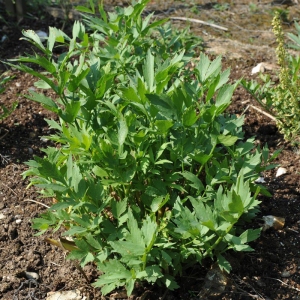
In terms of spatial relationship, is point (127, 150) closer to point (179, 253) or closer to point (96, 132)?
point (96, 132)

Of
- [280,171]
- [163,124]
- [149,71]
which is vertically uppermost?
[149,71]

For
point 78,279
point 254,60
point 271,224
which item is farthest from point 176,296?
point 254,60

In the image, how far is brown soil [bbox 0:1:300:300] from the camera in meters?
2.50

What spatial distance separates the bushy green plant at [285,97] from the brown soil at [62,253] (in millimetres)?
119

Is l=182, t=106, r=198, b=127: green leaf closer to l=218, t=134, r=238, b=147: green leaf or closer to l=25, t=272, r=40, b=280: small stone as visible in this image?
l=218, t=134, r=238, b=147: green leaf

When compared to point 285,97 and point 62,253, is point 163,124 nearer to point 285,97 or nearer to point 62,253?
point 62,253

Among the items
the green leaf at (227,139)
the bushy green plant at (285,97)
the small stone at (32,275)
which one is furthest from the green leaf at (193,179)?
the bushy green plant at (285,97)

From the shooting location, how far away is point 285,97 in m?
3.30

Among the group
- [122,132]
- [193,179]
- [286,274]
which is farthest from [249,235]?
[122,132]

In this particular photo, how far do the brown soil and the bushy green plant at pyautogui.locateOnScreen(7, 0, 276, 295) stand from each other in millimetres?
182

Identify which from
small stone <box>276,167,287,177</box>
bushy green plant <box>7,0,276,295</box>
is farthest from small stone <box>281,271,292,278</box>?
small stone <box>276,167,287,177</box>

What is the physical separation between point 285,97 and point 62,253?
1.57m

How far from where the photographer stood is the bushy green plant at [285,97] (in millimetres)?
3138

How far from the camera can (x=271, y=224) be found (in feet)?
9.11
